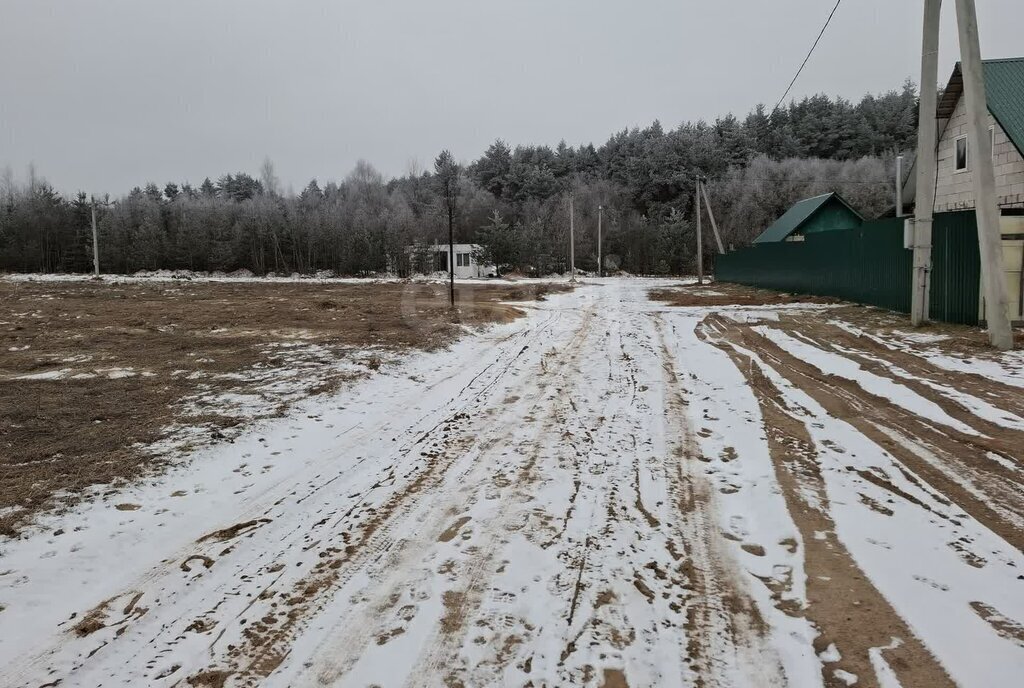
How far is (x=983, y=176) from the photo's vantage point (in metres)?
9.35

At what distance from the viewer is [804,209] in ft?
117

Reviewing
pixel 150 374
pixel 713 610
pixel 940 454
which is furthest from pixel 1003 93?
pixel 150 374

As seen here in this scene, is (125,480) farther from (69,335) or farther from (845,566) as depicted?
(69,335)

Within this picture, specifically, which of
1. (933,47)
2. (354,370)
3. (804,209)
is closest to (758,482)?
(354,370)

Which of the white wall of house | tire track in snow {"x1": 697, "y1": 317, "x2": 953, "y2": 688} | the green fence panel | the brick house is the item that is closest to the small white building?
the white wall of house

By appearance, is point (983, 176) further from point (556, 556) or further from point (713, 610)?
point (556, 556)

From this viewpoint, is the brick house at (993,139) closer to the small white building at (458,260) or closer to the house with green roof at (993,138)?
the house with green roof at (993,138)

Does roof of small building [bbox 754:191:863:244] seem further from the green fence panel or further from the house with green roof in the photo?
the green fence panel

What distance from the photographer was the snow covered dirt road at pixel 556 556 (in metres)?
2.62

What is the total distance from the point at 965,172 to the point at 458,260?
4240 cm

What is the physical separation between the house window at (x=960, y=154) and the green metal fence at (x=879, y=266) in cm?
354

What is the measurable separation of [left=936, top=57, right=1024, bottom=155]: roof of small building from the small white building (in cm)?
3607

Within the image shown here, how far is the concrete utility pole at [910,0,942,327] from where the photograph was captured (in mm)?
10805

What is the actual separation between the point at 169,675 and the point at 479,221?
61897 millimetres
